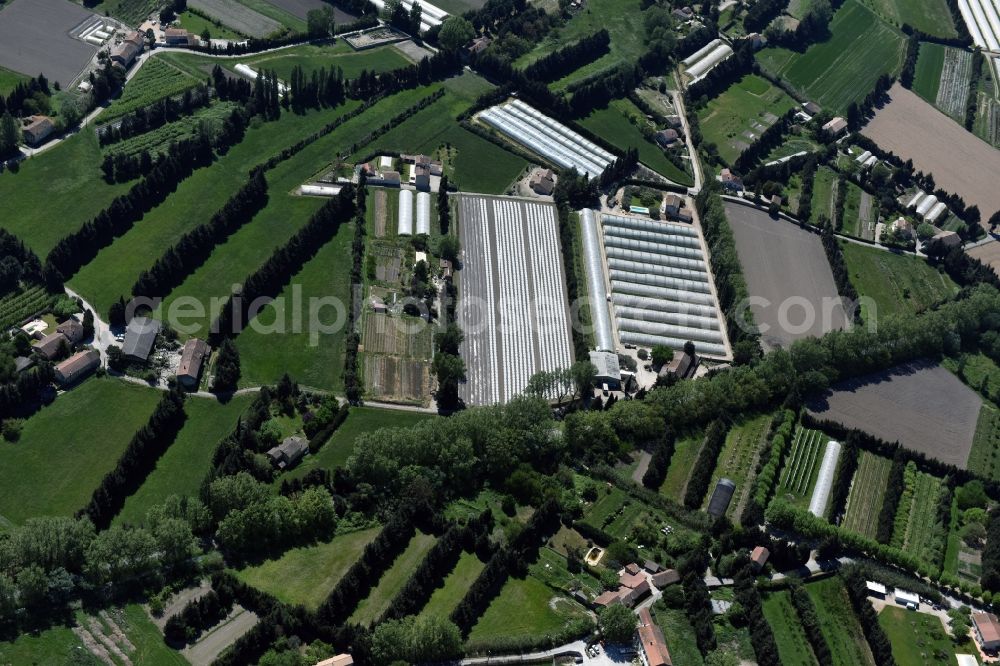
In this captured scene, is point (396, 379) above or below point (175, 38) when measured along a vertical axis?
below

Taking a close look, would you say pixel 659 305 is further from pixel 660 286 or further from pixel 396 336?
pixel 396 336

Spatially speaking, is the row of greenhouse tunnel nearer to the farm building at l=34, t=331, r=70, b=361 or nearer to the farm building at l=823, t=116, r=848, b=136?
the farm building at l=823, t=116, r=848, b=136

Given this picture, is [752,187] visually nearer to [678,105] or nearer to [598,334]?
[678,105]

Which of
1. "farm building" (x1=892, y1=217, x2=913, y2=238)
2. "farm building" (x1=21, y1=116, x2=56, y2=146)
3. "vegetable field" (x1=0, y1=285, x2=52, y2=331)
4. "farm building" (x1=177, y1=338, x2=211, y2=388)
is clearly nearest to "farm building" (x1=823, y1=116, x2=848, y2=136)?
"farm building" (x1=892, y1=217, x2=913, y2=238)

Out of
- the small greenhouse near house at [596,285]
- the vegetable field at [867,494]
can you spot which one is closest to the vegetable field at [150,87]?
the small greenhouse near house at [596,285]

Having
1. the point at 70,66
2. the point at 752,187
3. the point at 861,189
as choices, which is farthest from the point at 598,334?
the point at 70,66

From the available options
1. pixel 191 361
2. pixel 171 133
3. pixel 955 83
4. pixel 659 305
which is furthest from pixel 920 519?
pixel 955 83
